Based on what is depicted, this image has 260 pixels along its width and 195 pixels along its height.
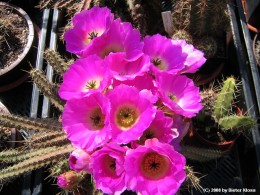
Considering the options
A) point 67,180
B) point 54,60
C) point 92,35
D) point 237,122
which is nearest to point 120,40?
point 92,35

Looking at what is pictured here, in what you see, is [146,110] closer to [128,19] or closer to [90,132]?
[90,132]

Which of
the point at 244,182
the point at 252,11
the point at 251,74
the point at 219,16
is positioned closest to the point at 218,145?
the point at 244,182

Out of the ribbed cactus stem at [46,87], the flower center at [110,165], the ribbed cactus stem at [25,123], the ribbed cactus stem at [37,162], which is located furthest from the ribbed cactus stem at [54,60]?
the flower center at [110,165]

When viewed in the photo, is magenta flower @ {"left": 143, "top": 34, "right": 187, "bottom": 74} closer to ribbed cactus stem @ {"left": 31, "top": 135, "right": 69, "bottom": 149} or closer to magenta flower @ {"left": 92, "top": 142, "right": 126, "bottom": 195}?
→ magenta flower @ {"left": 92, "top": 142, "right": 126, "bottom": 195}

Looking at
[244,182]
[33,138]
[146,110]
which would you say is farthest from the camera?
[244,182]

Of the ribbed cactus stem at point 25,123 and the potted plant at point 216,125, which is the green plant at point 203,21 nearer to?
the potted plant at point 216,125

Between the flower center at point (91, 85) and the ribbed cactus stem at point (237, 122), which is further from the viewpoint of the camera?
the ribbed cactus stem at point (237, 122)

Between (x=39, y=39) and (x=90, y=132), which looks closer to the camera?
(x=90, y=132)

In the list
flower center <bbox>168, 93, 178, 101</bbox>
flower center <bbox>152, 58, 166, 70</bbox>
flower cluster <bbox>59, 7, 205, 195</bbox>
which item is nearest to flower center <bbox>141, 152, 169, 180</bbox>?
flower cluster <bbox>59, 7, 205, 195</bbox>

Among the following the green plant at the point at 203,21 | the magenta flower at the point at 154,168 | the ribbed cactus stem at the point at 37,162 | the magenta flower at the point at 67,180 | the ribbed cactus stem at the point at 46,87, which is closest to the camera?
the magenta flower at the point at 154,168
